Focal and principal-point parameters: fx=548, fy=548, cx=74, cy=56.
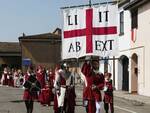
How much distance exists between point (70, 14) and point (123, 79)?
28.2m

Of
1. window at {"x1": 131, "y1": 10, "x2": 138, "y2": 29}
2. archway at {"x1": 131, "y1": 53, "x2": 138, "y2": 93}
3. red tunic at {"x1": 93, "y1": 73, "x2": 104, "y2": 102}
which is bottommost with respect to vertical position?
red tunic at {"x1": 93, "y1": 73, "x2": 104, "y2": 102}

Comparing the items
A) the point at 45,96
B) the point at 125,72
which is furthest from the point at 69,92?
the point at 125,72

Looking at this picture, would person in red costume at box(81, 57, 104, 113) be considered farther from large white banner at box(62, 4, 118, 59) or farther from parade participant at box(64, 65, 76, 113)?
large white banner at box(62, 4, 118, 59)

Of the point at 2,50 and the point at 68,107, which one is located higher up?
the point at 2,50

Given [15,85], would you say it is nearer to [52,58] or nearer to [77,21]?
[52,58]

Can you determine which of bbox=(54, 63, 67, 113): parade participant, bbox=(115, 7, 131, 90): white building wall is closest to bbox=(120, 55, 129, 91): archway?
bbox=(115, 7, 131, 90): white building wall

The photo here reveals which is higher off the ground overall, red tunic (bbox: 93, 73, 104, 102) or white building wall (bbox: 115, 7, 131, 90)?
white building wall (bbox: 115, 7, 131, 90)

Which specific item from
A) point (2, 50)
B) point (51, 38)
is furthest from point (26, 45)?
Answer: point (2, 50)

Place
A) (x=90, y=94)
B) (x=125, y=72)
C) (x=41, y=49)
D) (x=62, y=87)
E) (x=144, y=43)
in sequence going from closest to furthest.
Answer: (x=90, y=94), (x=62, y=87), (x=144, y=43), (x=125, y=72), (x=41, y=49)

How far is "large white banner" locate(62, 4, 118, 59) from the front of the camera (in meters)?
12.2

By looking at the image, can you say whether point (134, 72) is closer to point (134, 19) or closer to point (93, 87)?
point (134, 19)

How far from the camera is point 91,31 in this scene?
12.2 metres

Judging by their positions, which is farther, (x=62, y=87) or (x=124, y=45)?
(x=124, y=45)

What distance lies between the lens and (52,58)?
76.1 meters
